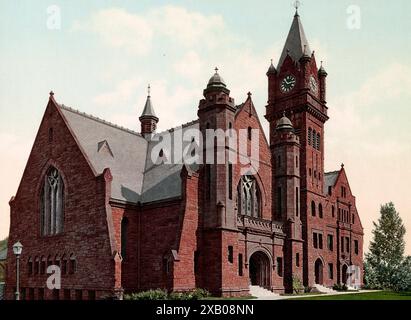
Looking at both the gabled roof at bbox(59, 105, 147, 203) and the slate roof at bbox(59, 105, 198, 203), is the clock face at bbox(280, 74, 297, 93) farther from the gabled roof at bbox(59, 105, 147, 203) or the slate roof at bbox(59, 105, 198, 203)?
the gabled roof at bbox(59, 105, 147, 203)

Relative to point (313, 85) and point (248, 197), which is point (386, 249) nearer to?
point (313, 85)

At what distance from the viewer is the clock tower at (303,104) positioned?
176 ft

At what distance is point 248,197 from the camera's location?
44781 millimetres

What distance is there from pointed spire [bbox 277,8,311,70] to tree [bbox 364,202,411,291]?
34980 millimetres

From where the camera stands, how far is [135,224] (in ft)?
130

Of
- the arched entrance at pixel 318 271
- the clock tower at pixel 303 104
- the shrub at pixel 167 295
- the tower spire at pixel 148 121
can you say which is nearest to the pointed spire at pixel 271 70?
the clock tower at pixel 303 104

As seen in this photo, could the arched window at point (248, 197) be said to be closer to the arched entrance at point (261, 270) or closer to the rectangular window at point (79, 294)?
the arched entrance at point (261, 270)

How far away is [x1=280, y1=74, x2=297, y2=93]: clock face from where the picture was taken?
55.2 m

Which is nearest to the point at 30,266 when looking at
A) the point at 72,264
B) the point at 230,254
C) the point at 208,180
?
the point at 72,264

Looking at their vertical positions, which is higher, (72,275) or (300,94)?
(300,94)

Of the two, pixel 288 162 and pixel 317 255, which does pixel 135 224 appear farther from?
pixel 317 255

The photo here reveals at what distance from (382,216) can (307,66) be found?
128 ft
